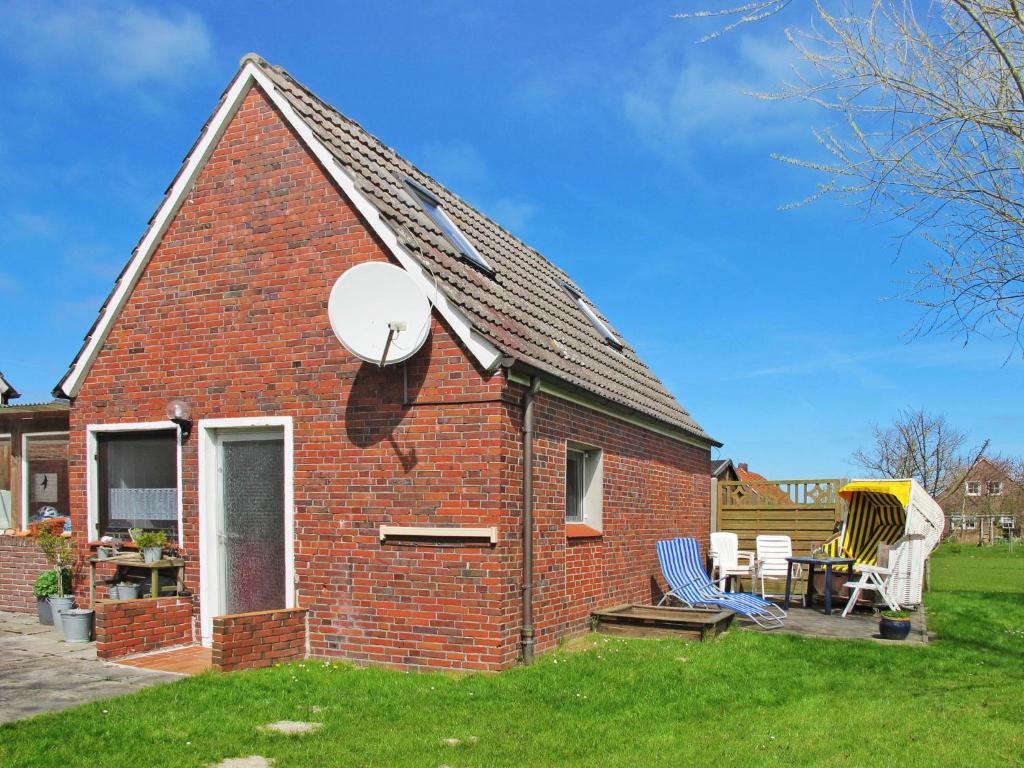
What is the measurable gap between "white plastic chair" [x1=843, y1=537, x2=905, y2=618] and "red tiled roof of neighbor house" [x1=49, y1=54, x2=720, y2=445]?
3583mm

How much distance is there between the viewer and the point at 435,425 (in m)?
9.02

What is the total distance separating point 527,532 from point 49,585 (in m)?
6.62

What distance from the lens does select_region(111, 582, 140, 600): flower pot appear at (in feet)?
34.1

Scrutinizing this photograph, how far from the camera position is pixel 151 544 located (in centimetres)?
1030

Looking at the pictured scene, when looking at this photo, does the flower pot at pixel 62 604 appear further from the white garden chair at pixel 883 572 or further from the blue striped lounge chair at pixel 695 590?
the white garden chair at pixel 883 572

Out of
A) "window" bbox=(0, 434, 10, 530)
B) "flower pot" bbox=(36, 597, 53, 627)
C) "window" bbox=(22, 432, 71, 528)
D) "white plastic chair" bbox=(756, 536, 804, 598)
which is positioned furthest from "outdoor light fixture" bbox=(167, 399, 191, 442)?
"white plastic chair" bbox=(756, 536, 804, 598)

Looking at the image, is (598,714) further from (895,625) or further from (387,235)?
(895,625)

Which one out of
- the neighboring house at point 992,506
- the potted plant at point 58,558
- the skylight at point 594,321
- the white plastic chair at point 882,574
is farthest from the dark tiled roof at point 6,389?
the neighboring house at point 992,506

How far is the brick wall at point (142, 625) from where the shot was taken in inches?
364

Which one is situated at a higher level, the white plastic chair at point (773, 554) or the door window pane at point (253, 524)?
the door window pane at point (253, 524)

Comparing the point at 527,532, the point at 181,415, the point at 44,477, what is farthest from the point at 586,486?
the point at 44,477

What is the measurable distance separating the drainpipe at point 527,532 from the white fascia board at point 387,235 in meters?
0.86

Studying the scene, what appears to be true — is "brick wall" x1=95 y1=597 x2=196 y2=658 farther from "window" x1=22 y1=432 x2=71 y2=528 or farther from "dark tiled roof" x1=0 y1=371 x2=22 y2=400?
"dark tiled roof" x1=0 y1=371 x2=22 y2=400

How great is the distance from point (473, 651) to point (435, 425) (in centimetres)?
222
